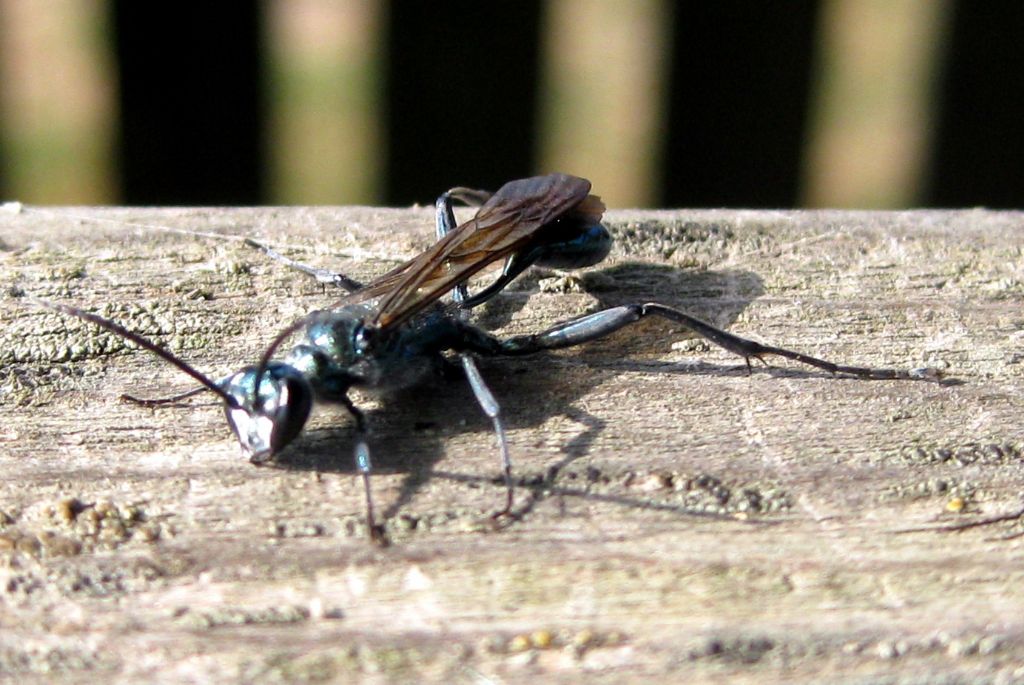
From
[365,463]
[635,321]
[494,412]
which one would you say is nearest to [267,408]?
[365,463]

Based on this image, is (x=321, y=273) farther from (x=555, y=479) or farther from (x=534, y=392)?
(x=555, y=479)

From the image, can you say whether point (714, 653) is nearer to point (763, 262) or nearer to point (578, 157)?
point (763, 262)

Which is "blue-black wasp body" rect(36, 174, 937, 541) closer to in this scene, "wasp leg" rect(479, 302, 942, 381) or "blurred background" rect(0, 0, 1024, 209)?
"wasp leg" rect(479, 302, 942, 381)

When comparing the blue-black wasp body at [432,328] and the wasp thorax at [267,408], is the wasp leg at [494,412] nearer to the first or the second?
the blue-black wasp body at [432,328]

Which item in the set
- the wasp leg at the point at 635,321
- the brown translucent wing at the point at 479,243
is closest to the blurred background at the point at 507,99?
the brown translucent wing at the point at 479,243

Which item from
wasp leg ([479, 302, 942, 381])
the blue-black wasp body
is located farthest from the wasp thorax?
wasp leg ([479, 302, 942, 381])

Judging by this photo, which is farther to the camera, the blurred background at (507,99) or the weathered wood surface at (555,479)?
the blurred background at (507,99)

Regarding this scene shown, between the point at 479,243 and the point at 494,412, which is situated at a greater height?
the point at 479,243

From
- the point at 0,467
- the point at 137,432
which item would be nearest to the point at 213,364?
the point at 137,432
